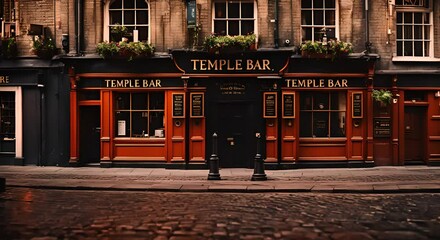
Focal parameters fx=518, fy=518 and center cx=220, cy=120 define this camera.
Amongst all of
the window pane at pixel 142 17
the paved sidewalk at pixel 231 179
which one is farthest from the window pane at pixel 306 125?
the window pane at pixel 142 17

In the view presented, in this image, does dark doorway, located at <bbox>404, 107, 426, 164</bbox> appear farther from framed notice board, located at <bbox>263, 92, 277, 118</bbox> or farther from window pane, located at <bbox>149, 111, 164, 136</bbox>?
window pane, located at <bbox>149, 111, 164, 136</bbox>

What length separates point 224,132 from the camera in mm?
19047

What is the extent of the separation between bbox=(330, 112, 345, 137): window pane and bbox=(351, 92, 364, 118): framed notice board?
0.55 meters

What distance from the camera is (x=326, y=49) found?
18422mm

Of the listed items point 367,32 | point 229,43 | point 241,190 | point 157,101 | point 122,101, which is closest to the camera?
point 241,190

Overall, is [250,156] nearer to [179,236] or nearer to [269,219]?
[269,219]

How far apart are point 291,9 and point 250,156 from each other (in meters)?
5.56

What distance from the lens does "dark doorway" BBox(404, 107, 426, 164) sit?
64.4 ft

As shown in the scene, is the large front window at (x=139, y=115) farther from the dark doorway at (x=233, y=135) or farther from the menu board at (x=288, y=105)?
the menu board at (x=288, y=105)

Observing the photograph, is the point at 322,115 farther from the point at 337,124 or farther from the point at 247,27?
the point at 247,27

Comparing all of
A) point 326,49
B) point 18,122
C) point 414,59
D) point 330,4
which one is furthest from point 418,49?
point 18,122

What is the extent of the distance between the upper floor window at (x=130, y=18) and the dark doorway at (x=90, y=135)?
2933 millimetres

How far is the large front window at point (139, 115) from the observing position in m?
19.4

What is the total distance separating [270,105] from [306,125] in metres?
1.71
